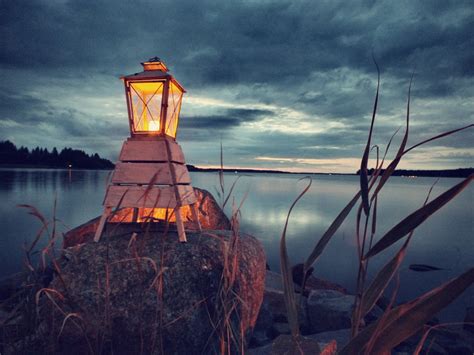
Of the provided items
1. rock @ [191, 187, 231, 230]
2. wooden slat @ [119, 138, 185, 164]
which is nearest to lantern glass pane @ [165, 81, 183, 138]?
wooden slat @ [119, 138, 185, 164]

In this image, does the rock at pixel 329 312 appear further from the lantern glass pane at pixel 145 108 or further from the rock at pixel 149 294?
the lantern glass pane at pixel 145 108

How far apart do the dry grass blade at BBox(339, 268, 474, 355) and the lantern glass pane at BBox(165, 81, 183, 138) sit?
4881 millimetres

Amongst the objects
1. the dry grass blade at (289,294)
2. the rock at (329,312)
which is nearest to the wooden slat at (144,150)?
the rock at (329,312)

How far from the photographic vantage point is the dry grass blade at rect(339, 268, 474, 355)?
0.67 metres

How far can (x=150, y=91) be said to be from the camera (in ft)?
17.1

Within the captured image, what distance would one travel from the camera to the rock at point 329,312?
19.8ft

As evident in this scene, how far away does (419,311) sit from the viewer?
2.27 feet

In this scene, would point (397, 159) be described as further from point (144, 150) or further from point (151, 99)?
point (151, 99)

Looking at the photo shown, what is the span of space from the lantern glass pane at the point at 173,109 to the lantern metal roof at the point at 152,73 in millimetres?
131

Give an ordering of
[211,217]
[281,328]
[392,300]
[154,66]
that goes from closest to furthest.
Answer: [392,300]
[154,66]
[281,328]
[211,217]

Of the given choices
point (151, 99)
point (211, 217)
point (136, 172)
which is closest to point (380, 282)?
point (136, 172)

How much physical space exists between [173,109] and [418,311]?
16.9ft

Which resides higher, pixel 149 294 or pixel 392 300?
pixel 392 300

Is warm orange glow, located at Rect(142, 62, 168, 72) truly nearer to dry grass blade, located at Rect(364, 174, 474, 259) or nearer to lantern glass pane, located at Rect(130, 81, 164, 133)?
lantern glass pane, located at Rect(130, 81, 164, 133)
